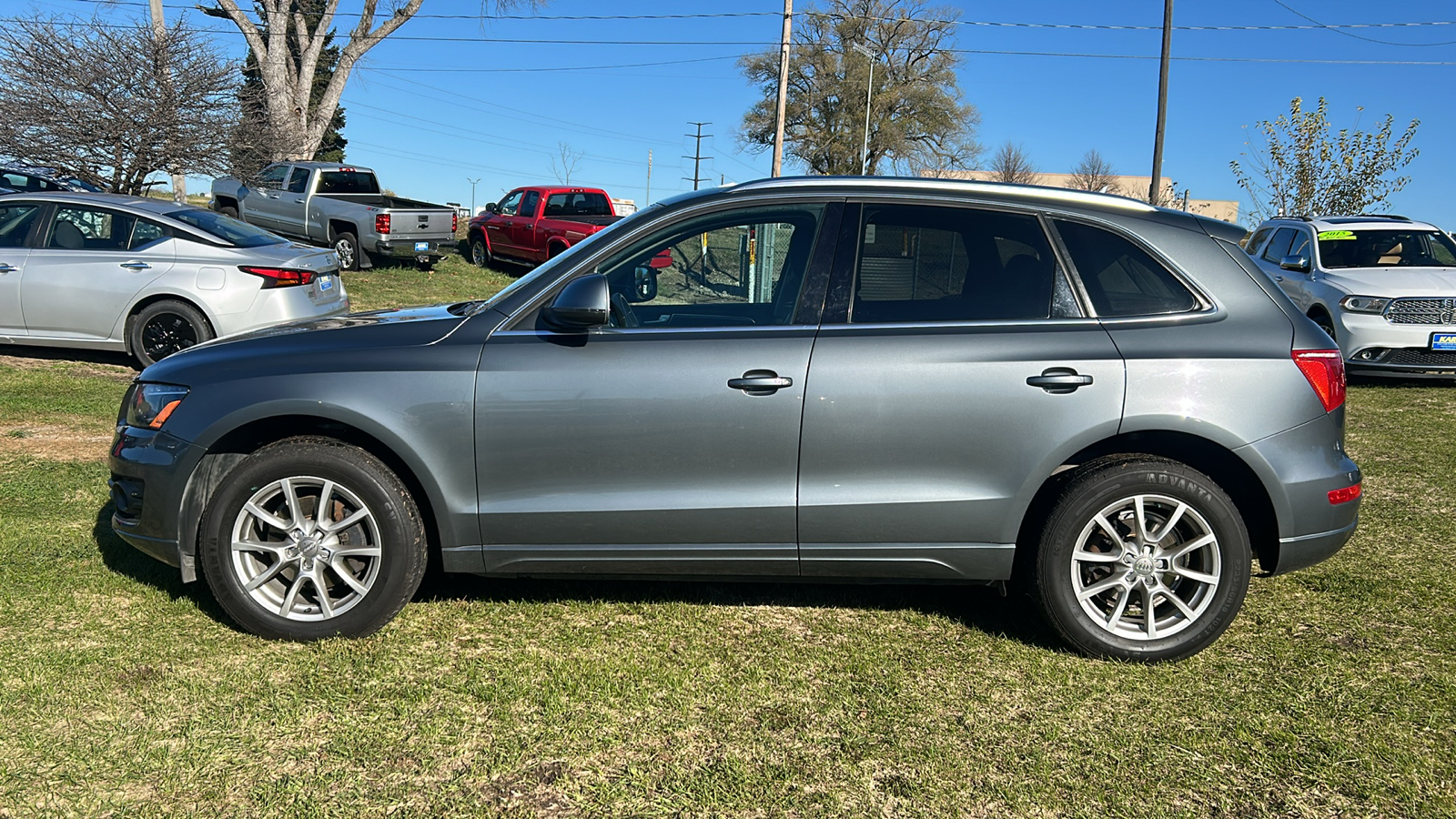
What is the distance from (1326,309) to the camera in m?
10.9

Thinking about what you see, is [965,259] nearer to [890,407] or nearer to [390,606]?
[890,407]

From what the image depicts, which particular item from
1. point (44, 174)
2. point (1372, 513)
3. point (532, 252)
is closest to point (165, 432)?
point (1372, 513)

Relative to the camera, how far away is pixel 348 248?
744 inches

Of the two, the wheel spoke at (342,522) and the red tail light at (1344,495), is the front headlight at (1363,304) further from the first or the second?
the wheel spoke at (342,522)

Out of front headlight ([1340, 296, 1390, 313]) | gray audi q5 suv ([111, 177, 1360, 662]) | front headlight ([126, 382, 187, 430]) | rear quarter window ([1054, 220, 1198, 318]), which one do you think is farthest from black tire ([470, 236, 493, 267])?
rear quarter window ([1054, 220, 1198, 318])

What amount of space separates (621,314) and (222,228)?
741cm

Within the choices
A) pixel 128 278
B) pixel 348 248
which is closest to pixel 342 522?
pixel 128 278

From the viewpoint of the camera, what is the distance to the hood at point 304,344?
385 cm

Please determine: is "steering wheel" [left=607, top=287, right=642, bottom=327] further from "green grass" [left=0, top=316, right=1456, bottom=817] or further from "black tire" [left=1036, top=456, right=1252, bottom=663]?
"black tire" [left=1036, top=456, right=1252, bottom=663]

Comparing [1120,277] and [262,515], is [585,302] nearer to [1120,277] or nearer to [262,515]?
[262,515]

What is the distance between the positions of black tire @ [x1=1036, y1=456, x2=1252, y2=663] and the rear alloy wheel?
57.1 ft

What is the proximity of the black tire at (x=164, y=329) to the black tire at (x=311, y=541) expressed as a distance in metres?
6.13

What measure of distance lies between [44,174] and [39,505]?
12.9m

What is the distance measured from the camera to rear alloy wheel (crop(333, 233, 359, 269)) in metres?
18.9
